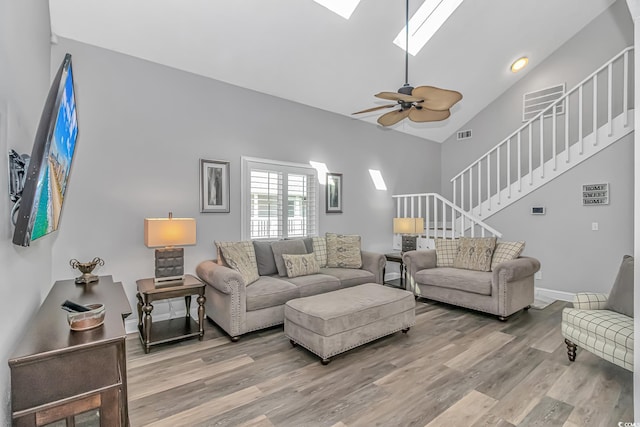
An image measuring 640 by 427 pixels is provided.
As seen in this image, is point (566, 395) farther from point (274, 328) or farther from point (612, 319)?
point (274, 328)

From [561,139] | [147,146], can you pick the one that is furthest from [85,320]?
[561,139]

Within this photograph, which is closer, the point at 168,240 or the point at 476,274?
the point at 168,240

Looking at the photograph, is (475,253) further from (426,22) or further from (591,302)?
(426,22)

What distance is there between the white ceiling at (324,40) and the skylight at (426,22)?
11cm

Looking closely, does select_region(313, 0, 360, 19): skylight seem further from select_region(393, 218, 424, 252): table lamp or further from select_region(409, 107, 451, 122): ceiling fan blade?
select_region(393, 218, 424, 252): table lamp

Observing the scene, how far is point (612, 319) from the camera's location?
8.05ft

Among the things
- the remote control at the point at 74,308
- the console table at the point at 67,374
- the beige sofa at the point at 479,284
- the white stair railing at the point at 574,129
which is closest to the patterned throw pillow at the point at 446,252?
the beige sofa at the point at 479,284

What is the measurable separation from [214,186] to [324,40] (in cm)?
226


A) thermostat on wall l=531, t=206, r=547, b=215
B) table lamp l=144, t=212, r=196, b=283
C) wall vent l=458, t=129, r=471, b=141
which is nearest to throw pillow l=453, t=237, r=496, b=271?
thermostat on wall l=531, t=206, r=547, b=215

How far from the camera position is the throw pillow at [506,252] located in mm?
4039

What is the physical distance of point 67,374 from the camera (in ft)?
4.54

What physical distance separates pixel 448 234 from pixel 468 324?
85.8 inches

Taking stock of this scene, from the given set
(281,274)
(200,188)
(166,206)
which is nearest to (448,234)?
(281,274)

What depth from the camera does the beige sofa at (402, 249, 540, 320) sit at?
3.74 metres
